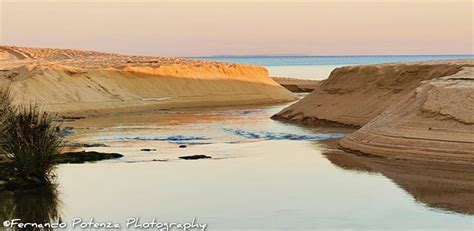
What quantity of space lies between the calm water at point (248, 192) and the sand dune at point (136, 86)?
2088 cm

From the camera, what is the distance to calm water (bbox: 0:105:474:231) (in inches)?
511

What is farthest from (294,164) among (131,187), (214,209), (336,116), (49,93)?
(49,93)

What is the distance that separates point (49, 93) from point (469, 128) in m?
31.8

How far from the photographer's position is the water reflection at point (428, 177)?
14.7 m

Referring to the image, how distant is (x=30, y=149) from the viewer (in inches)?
635

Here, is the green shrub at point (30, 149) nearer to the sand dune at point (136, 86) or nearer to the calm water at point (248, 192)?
the calm water at point (248, 192)

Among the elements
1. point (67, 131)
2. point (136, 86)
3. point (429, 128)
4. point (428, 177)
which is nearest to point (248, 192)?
point (428, 177)

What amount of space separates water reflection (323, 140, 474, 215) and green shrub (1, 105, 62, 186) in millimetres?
6884

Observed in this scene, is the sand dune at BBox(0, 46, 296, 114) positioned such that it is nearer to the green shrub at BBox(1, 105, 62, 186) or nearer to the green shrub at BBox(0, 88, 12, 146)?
the green shrub at BBox(0, 88, 12, 146)

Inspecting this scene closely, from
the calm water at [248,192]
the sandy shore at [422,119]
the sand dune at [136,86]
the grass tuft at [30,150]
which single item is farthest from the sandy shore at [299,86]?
the grass tuft at [30,150]

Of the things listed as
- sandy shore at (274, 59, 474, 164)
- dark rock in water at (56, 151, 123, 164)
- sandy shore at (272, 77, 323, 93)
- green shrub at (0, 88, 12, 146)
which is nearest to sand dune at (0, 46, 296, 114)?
sandy shore at (272, 77, 323, 93)

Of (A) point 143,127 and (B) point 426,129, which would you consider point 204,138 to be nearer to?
(A) point 143,127

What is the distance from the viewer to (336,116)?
3447 centimetres

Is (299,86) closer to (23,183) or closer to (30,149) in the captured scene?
(30,149)
